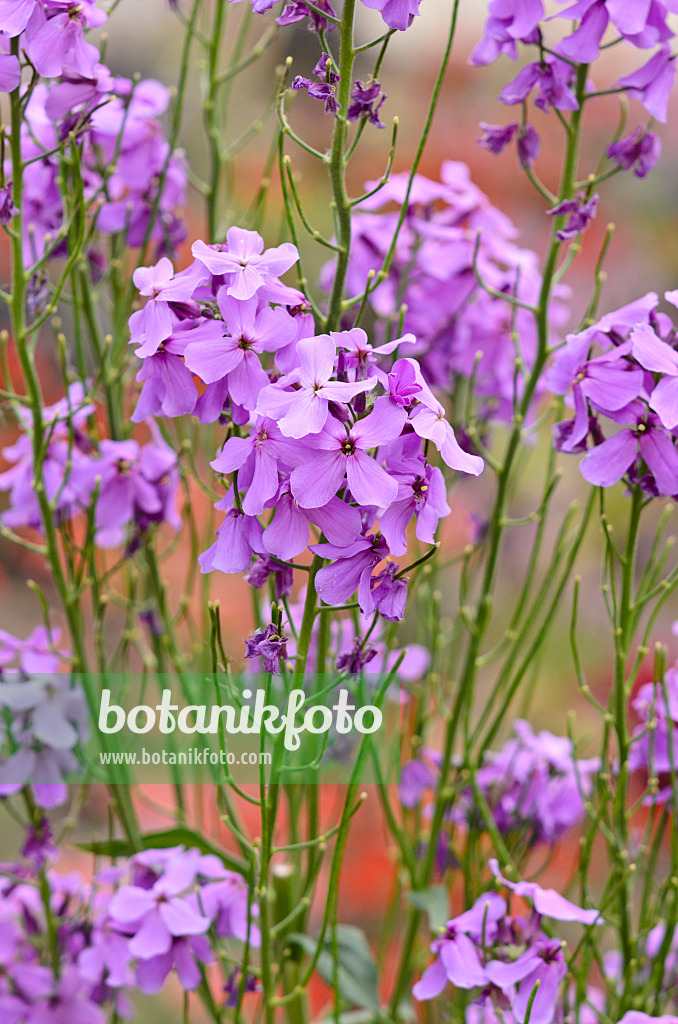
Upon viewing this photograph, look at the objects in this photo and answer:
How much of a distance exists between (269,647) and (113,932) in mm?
292

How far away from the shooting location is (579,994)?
0.50 m

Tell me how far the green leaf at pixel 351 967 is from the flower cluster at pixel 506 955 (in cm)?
8

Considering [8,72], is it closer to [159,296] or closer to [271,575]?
[159,296]

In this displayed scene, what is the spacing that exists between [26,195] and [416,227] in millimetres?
260

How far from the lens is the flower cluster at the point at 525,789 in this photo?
0.61m

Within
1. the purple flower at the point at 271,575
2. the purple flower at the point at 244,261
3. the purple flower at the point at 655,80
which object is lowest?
the purple flower at the point at 271,575

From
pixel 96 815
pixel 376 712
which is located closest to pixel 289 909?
pixel 376 712

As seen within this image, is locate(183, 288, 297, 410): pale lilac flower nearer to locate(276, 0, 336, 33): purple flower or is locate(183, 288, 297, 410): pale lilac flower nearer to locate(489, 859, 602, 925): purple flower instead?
locate(276, 0, 336, 33): purple flower

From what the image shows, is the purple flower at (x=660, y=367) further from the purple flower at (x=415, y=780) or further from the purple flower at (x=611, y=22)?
the purple flower at (x=415, y=780)

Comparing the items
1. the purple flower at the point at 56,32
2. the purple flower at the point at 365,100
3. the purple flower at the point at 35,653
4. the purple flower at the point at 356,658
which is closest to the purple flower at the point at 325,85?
the purple flower at the point at 365,100

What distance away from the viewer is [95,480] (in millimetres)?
563

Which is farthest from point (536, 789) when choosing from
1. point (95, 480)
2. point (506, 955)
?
point (95, 480)

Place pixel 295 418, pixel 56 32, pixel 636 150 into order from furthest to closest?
pixel 636 150 → pixel 56 32 → pixel 295 418

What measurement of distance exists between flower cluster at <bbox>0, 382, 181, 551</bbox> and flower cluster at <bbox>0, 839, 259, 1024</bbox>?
0.67ft
